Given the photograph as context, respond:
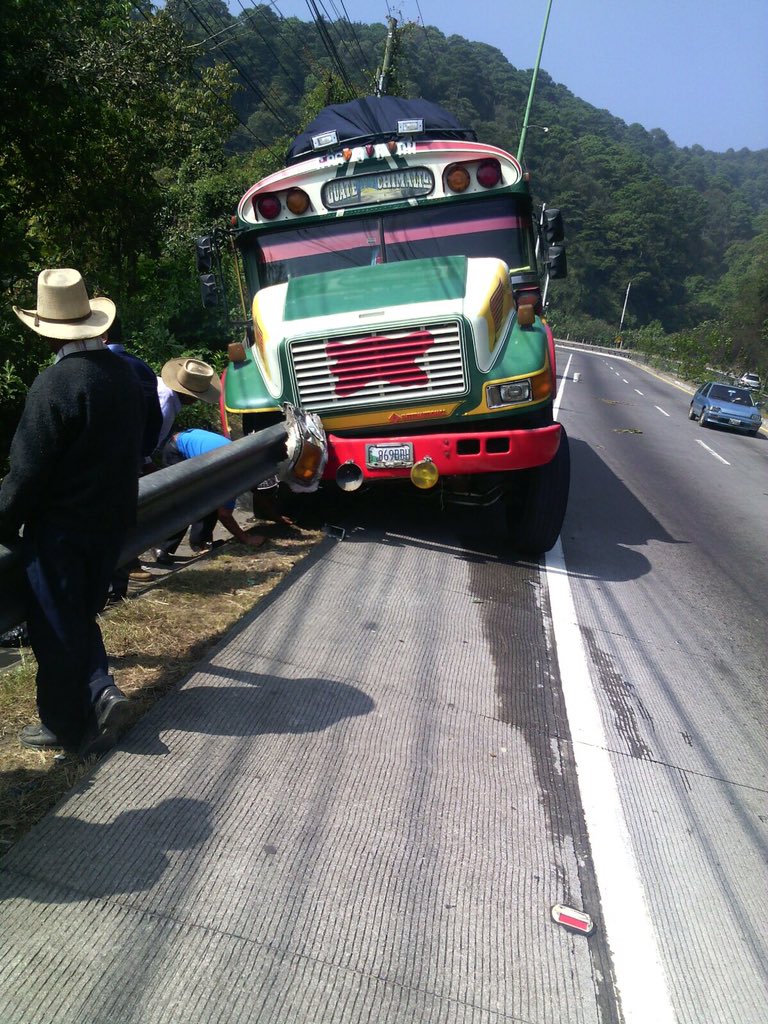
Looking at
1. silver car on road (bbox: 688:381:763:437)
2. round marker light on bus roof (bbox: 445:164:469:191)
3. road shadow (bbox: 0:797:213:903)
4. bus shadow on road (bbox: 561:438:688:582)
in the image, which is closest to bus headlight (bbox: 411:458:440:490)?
bus shadow on road (bbox: 561:438:688:582)

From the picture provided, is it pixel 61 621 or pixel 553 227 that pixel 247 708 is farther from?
pixel 553 227

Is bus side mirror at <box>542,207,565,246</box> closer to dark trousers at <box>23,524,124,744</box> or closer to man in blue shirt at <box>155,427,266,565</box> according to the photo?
man in blue shirt at <box>155,427,266,565</box>

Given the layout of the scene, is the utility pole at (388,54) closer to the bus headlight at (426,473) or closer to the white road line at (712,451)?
the white road line at (712,451)

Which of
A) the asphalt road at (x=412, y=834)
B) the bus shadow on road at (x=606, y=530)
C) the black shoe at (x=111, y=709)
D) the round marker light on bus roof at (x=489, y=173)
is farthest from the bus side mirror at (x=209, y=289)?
the black shoe at (x=111, y=709)

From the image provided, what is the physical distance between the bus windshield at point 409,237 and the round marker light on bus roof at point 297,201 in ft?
0.46

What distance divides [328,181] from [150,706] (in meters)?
5.21

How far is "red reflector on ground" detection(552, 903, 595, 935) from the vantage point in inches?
105

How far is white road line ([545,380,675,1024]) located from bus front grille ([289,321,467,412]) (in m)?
2.22

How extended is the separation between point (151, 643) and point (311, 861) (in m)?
1.78

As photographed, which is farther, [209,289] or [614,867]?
[209,289]

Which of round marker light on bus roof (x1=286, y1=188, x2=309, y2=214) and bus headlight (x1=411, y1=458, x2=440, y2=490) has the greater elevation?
round marker light on bus roof (x1=286, y1=188, x2=309, y2=214)

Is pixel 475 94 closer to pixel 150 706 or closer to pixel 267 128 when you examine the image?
pixel 267 128

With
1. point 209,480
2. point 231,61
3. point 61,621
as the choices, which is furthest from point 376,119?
point 231,61

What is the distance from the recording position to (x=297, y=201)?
736 cm
